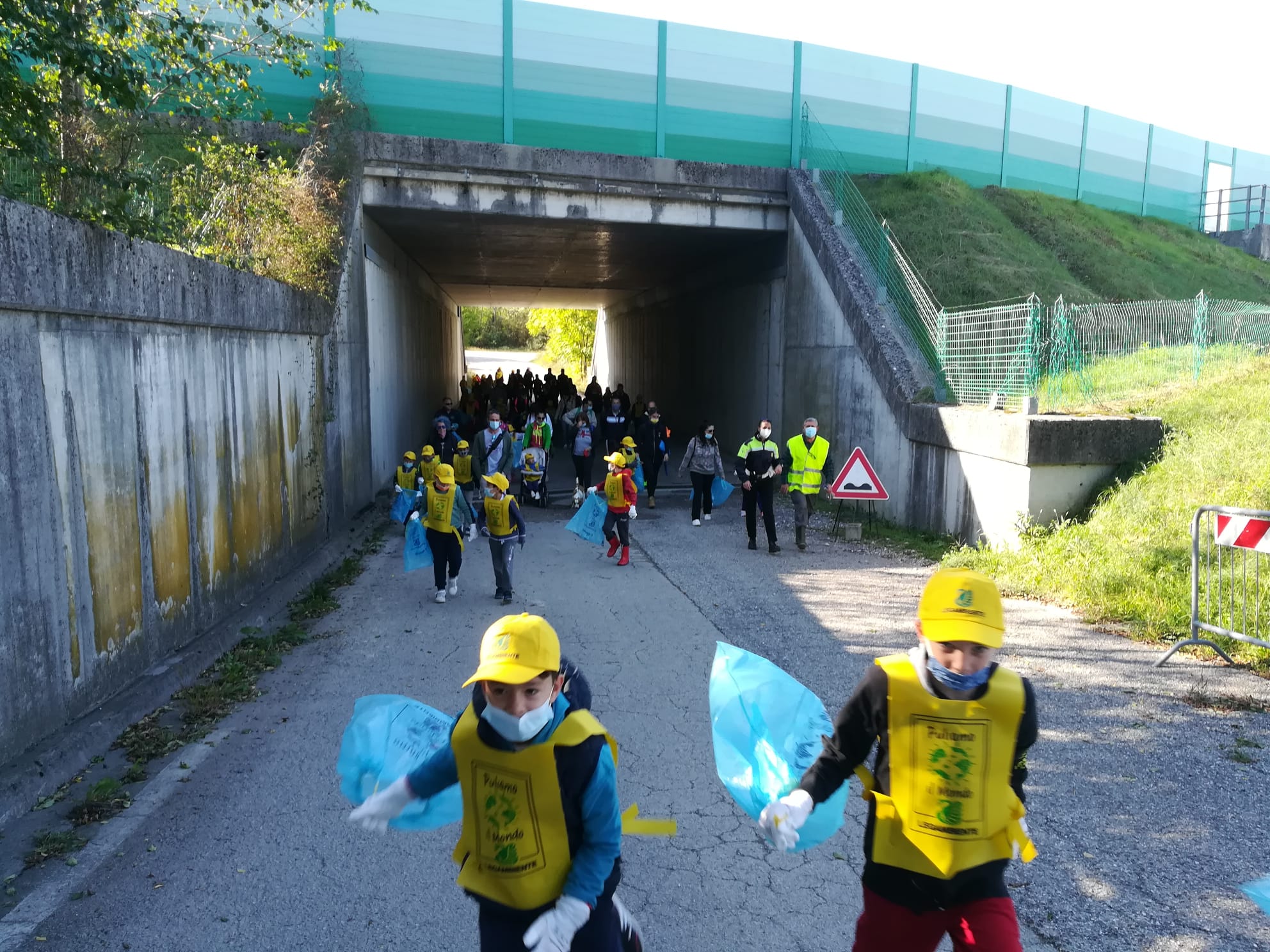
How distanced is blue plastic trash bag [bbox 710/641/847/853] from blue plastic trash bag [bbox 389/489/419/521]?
9496mm

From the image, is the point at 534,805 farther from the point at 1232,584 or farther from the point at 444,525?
the point at 444,525

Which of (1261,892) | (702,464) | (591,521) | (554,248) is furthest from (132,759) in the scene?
(554,248)

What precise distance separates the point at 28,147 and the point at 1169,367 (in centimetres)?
1328

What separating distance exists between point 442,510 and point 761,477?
4.42 m

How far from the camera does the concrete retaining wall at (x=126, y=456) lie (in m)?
4.74

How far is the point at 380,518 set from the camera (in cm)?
1416

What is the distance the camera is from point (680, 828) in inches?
170

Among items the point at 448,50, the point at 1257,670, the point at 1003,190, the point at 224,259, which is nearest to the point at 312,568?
the point at 224,259

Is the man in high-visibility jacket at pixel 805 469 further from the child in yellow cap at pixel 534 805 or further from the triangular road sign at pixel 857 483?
the child in yellow cap at pixel 534 805

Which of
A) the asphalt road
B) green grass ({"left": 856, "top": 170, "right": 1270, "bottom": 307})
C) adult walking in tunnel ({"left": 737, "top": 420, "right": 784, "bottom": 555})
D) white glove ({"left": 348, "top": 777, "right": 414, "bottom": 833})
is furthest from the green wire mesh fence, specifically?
white glove ({"left": 348, "top": 777, "right": 414, "bottom": 833})

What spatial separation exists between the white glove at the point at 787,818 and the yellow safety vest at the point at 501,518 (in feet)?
21.6

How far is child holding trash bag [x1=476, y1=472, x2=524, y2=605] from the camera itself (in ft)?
29.3

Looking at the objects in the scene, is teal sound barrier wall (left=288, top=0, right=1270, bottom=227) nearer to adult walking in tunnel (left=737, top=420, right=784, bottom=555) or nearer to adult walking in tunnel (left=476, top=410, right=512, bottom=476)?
adult walking in tunnel (left=476, top=410, right=512, bottom=476)

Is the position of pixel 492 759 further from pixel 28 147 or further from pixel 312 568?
pixel 312 568
